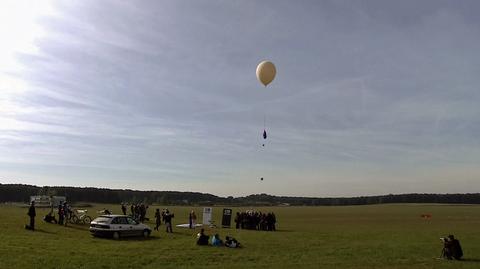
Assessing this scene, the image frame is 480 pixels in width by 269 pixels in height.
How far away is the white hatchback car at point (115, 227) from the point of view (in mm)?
28047

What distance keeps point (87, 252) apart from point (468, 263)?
15590mm

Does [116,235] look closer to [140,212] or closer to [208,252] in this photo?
[208,252]

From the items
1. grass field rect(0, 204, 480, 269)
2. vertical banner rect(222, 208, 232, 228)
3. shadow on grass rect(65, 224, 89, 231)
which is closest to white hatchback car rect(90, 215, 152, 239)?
grass field rect(0, 204, 480, 269)

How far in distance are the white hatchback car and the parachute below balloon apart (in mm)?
11573

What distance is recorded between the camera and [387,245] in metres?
27.1

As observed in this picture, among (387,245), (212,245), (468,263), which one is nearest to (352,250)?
(387,245)

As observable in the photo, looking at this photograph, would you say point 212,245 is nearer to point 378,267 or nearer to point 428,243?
point 378,267

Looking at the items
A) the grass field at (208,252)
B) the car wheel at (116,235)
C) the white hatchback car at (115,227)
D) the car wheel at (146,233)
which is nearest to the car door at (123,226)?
the white hatchback car at (115,227)

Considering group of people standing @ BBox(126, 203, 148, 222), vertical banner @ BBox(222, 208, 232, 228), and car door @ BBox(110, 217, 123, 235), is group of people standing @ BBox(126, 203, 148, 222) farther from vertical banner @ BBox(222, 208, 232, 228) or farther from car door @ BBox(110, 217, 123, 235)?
car door @ BBox(110, 217, 123, 235)

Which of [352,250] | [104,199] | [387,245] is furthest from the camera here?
[104,199]

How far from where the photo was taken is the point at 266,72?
2427 centimetres

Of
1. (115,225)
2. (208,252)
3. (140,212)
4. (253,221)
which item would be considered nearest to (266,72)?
(208,252)

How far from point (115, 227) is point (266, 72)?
12.1m

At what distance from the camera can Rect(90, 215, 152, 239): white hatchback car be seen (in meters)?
28.0
